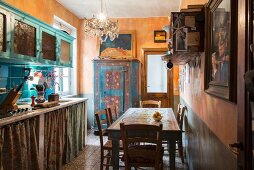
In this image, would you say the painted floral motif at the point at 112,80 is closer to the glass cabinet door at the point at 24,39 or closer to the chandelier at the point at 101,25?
the chandelier at the point at 101,25

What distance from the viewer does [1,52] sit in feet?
8.76

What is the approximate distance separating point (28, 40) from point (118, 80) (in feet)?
9.69

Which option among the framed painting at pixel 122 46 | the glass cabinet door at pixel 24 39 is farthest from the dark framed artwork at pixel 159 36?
the glass cabinet door at pixel 24 39

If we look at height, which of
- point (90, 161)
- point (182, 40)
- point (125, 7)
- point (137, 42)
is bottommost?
point (90, 161)

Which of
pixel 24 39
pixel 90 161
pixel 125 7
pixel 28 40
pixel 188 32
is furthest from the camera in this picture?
pixel 125 7

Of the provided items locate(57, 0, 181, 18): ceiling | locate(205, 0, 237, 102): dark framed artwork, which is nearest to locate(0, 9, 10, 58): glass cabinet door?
locate(205, 0, 237, 102): dark framed artwork

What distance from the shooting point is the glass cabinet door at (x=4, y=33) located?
269 cm

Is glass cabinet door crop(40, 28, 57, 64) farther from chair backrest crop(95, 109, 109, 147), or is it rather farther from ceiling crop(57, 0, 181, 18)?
ceiling crop(57, 0, 181, 18)

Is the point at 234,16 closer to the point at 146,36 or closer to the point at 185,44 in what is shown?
the point at 185,44

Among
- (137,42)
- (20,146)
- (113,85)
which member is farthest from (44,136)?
(137,42)

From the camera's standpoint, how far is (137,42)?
21.3 ft

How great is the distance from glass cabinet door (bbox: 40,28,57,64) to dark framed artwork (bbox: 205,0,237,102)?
2.50 m

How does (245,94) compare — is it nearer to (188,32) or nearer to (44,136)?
(188,32)

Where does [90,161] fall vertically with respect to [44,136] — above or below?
below
